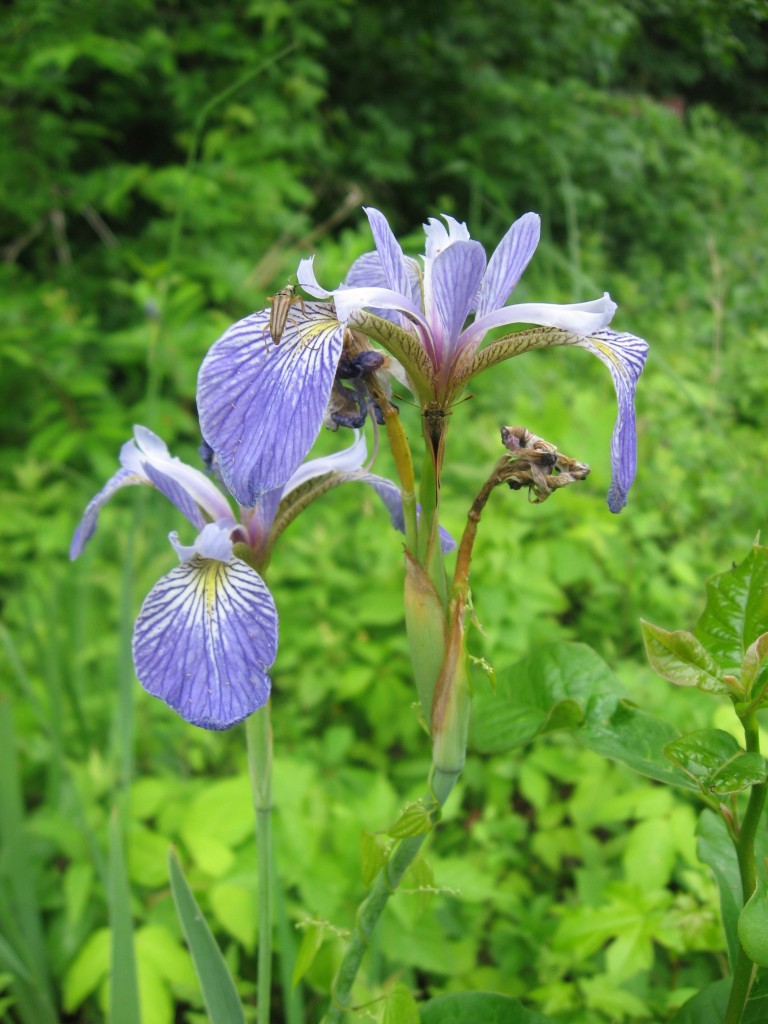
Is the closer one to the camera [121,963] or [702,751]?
[702,751]

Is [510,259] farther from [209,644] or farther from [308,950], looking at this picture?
[308,950]

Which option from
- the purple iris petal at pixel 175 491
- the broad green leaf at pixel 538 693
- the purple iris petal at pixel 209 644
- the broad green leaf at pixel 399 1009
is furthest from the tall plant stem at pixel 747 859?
the purple iris petal at pixel 175 491

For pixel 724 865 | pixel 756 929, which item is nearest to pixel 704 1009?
pixel 724 865

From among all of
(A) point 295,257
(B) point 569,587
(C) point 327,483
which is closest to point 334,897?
(C) point 327,483

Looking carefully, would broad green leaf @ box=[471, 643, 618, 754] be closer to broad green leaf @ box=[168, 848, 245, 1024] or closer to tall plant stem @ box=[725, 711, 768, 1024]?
tall plant stem @ box=[725, 711, 768, 1024]

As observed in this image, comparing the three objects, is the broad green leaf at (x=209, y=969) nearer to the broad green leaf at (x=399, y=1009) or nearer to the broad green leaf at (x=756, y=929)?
the broad green leaf at (x=399, y=1009)
